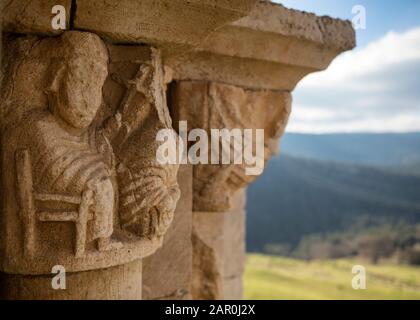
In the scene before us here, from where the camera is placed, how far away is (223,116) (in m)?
2.11

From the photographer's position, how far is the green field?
19.8 feet

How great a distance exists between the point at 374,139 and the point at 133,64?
1978 cm

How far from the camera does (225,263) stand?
275cm

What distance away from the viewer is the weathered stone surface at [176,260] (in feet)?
6.75

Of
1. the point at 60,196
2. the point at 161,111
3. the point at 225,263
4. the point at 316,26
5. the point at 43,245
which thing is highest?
the point at 316,26

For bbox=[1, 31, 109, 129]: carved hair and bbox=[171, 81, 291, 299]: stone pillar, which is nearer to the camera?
bbox=[1, 31, 109, 129]: carved hair

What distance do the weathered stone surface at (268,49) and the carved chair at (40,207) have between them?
77 cm

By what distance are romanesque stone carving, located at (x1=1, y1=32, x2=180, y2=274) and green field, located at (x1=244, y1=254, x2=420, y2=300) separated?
459 cm

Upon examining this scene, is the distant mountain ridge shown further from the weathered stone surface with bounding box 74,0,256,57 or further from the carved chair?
the carved chair

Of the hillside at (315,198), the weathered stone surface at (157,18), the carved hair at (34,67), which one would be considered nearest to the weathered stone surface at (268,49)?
the weathered stone surface at (157,18)

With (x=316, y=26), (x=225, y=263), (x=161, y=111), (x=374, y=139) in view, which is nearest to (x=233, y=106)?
(x=316, y=26)

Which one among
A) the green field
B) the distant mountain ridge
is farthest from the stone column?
the distant mountain ridge

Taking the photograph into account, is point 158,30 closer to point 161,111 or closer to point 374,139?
point 161,111

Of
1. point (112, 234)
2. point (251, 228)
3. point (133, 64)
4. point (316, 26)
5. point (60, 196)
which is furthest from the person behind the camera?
point (251, 228)
